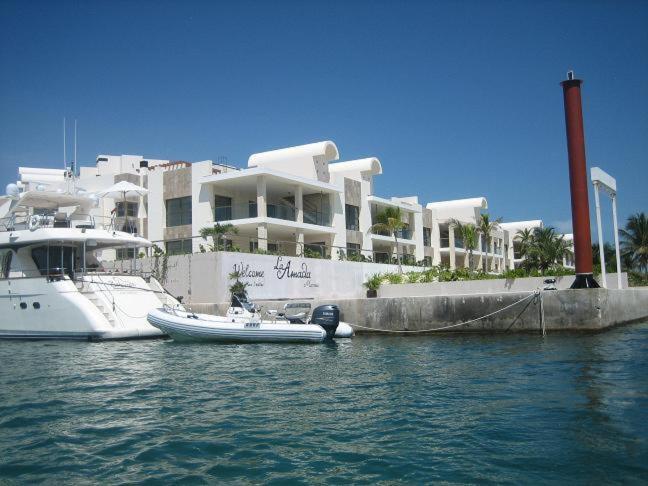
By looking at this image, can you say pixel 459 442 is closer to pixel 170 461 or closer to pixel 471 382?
pixel 170 461

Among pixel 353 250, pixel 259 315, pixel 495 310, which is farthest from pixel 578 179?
pixel 353 250

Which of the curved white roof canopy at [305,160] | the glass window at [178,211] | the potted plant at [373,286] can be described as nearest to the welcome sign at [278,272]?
the potted plant at [373,286]

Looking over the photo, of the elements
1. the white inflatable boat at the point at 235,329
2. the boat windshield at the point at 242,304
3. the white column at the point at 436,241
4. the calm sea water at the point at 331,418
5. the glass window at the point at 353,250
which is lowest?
the calm sea water at the point at 331,418

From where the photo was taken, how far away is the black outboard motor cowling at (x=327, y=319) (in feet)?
71.5

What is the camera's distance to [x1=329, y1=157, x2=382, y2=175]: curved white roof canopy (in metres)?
47.5

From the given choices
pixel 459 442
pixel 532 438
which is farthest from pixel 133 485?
pixel 532 438

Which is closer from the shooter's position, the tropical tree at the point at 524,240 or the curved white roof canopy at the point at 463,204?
the curved white roof canopy at the point at 463,204

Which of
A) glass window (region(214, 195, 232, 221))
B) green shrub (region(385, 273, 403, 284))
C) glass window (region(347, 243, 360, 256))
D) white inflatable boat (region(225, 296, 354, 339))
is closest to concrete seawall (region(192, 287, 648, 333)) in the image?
white inflatable boat (region(225, 296, 354, 339))

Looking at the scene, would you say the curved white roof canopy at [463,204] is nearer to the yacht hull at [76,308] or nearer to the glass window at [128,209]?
the glass window at [128,209]

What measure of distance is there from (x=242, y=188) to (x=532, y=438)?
32.4 m

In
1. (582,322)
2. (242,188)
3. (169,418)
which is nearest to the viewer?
(169,418)

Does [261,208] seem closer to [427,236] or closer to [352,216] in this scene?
[352,216]

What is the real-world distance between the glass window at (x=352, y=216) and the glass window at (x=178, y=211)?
36.8 feet

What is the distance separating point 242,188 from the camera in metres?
39.0
